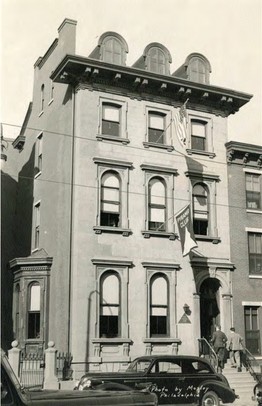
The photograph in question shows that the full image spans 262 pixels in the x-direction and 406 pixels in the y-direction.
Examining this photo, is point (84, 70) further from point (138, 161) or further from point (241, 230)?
point (241, 230)

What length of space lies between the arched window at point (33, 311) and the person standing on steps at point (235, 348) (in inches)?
315

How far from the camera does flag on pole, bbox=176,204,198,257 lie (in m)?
22.0

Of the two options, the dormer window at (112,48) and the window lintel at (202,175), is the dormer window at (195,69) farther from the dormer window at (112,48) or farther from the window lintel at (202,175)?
the window lintel at (202,175)

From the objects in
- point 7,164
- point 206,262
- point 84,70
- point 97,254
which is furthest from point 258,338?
point 7,164

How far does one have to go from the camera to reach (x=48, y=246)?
79.2ft

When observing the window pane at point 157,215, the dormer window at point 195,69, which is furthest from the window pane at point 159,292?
the dormer window at point 195,69

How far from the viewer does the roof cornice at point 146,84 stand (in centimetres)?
2283

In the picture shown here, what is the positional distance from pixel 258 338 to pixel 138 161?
967 cm

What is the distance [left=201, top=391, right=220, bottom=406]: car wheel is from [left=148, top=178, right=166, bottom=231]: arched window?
31.1 feet

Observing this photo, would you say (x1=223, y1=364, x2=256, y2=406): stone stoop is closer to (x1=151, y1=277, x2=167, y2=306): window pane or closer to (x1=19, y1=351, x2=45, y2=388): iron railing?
(x1=151, y1=277, x2=167, y2=306): window pane

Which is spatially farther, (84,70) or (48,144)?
(48,144)

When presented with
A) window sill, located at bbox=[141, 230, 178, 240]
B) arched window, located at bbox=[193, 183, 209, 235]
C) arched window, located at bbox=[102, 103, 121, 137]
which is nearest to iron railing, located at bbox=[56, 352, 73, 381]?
window sill, located at bbox=[141, 230, 178, 240]

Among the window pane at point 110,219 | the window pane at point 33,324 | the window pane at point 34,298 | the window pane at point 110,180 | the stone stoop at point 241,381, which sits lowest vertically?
the stone stoop at point 241,381

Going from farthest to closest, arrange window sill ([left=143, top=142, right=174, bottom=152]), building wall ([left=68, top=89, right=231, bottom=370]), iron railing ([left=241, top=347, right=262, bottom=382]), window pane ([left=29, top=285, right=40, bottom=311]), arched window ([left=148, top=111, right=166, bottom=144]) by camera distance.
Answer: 1. arched window ([left=148, top=111, right=166, bottom=144])
2. window sill ([left=143, top=142, right=174, bottom=152])
3. window pane ([left=29, top=285, right=40, bottom=311])
4. iron railing ([left=241, top=347, right=262, bottom=382])
5. building wall ([left=68, top=89, right=231, bottom=370])
